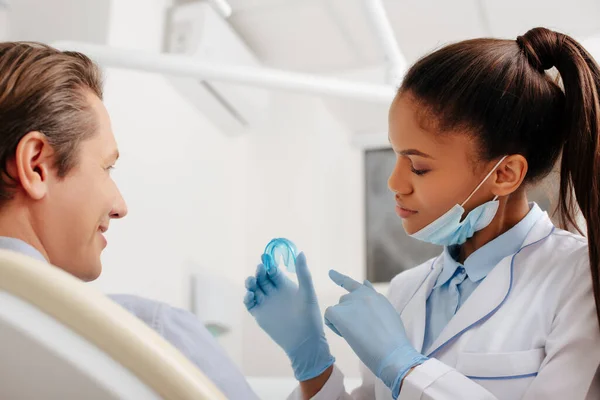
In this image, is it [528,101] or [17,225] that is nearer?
[17,225]

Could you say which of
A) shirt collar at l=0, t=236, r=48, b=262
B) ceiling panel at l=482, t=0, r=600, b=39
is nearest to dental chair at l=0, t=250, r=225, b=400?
shirt collar at l=0, t=236, r=48, b=262

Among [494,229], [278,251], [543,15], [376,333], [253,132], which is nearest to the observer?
[376,333]

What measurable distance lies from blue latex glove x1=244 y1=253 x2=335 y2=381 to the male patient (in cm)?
22

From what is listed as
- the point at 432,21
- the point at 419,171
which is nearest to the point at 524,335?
the point at 419,171

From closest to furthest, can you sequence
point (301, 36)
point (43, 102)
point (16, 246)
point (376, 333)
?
point (16, 246) < point (43, 102) < point (376, 333) < point (301, 36)

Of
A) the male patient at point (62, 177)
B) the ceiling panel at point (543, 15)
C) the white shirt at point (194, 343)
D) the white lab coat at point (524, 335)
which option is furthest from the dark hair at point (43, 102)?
the ceiling panel at point (543, 15)

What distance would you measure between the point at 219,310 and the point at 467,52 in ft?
6.66

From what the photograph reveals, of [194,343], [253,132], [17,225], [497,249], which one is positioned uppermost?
[17,225]

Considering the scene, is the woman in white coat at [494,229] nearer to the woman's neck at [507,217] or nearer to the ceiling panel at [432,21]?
the woman's neck at [507,217]

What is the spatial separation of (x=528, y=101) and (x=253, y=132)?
2453 mm

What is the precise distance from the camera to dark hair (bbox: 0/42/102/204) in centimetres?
105

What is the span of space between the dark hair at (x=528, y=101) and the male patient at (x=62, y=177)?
23.7 inches

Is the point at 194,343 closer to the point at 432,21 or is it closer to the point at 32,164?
the point at 32,164

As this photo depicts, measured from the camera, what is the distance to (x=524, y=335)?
1.14 metres
